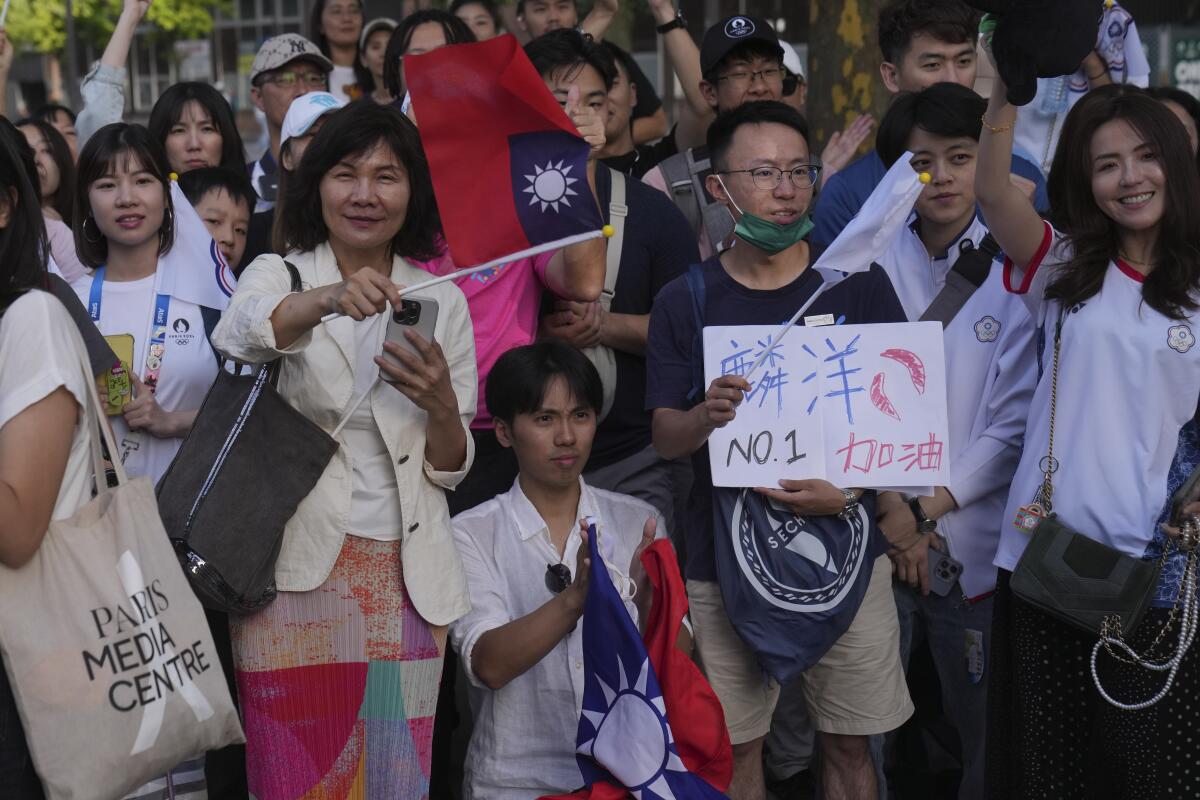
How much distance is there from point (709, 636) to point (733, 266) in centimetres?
105

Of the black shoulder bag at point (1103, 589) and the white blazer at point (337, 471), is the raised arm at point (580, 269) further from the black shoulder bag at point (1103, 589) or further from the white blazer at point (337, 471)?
the black shoulder bag at point (1103, 589)

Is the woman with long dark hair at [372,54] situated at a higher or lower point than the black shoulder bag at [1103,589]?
higher

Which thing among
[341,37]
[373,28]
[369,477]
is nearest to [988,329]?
[369,477]

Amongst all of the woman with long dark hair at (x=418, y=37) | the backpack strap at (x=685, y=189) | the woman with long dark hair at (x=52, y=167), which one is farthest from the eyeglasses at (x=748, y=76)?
the woman with long dark hair at (x=52, y=167)

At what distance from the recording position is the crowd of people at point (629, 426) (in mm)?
3373

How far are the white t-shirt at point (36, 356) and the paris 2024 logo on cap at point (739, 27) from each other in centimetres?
330

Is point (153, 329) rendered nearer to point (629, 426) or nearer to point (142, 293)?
point (142, 293)

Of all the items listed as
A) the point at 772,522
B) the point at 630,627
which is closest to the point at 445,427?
the point at 630,627

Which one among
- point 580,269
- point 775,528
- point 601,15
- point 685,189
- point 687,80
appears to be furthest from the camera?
point 601,15

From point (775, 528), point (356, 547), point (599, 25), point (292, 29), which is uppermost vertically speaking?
point (292, 29)

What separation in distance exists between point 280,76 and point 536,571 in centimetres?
309

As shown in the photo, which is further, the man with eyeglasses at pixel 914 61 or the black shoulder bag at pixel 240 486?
the man with eyeglasses at pixel 914 61

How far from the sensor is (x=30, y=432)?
8.17 feet

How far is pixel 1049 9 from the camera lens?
10.4 feet
